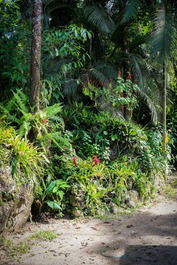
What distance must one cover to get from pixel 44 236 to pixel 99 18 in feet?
20.8

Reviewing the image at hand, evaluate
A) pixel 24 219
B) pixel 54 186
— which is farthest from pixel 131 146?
pixel 24 219

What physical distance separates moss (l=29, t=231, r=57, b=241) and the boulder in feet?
1.15

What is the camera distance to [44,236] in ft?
15.1

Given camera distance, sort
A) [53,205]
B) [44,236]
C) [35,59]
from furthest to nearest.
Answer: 1. [35,59]
2. [53,205]
3. [44,236]

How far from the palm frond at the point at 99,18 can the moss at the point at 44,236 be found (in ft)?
19.5

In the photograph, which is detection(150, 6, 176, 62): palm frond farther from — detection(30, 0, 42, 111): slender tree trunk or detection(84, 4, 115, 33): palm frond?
detection(30, 0, 42, 111): slender tree trunk

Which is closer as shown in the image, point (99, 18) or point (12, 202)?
point (12, 202)

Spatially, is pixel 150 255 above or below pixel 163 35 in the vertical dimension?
below

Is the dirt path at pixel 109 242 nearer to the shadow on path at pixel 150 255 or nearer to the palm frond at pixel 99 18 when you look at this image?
the shadow on path at pixel 150 255

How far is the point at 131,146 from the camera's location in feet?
23.3

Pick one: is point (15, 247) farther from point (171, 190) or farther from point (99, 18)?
point (99, 18)

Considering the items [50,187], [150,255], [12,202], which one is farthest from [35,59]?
[150,255]

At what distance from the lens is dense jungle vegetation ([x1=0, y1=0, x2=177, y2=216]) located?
18.0ft

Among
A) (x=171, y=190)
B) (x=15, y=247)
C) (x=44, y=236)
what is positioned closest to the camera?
(x=15, y=247)
